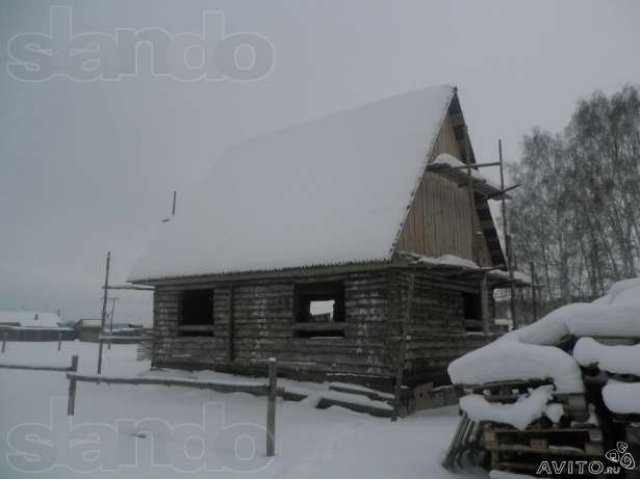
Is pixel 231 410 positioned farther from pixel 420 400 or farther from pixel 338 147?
pixel 338 147

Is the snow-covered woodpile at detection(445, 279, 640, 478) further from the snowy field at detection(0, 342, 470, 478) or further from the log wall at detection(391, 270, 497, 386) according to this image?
the log wall at detection(391, 270, 497, 386)

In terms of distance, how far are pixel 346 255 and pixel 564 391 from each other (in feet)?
20.3

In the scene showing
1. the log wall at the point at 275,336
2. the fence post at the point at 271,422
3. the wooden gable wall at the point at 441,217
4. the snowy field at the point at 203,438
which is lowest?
the snowy field at the point at 203,438

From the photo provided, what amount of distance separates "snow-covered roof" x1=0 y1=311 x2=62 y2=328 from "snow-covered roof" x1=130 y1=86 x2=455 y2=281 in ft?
201

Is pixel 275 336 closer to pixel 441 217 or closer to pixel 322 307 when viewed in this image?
pixel 441 217

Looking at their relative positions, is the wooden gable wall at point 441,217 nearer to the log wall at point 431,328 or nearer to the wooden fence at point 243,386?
the log wall at point 431,328

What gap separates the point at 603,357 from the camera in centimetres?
540

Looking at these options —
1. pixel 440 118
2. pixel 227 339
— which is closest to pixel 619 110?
pixel 440 118

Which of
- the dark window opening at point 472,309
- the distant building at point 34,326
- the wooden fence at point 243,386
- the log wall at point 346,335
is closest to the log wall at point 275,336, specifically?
the log wall at point 346,335

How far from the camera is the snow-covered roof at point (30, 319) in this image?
6953 centimetres

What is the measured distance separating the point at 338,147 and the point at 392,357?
6819mm

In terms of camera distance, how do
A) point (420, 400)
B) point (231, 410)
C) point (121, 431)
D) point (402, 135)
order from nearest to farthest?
1. point (121, 431)
2. point (231, 410)
3. point (420, 400)
4. point (402, 135)

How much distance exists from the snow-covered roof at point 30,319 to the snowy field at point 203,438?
212ft

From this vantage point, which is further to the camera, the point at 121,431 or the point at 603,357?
the point at 121,431
